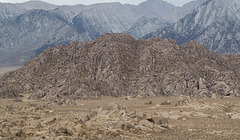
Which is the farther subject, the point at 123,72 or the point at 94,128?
the point at 123,72

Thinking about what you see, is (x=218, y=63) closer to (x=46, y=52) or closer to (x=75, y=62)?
(x=75, y=62)

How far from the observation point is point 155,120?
34.6 m

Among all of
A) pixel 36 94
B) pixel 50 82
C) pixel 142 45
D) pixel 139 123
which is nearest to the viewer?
pixel 139 123

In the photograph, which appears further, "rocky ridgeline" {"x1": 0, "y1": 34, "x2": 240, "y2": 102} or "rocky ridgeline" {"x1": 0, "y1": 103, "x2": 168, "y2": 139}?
"rocky ridgeline" {"x1": 0, "y1": 34, "x2": 240, "y2": 102}

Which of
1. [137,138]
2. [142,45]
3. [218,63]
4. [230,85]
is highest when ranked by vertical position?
[142,45]

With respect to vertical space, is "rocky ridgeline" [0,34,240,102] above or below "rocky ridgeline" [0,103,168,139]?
above

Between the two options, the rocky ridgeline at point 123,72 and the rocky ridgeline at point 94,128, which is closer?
the rocky ridgeline at point 94,128

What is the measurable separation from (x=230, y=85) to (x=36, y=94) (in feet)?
167

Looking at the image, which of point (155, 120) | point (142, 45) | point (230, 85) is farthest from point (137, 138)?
point (142, 45)

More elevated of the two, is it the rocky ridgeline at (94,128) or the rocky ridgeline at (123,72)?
the rocky ridgeline at (123,72)

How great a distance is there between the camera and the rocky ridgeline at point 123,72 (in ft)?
266

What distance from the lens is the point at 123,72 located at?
301ft

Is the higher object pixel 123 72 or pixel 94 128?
pixel 123 72

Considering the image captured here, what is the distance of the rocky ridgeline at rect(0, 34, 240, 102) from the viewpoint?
81000 mm
